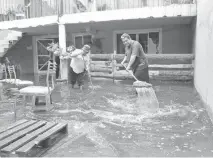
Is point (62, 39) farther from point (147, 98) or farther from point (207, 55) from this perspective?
point (207, 55)

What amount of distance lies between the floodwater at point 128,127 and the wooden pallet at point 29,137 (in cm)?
15

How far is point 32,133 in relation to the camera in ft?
12.4

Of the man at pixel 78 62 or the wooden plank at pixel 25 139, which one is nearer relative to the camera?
the wooden plank at pixel 25 139

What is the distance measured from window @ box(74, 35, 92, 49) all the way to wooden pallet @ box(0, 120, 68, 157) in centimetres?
1011

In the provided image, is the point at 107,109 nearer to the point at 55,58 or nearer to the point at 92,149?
the point at 92,149

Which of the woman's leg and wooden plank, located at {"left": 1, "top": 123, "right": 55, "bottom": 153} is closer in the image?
wooden plank, located at {"left": 1, "top": 123, "right": 55, "bottom": 153}

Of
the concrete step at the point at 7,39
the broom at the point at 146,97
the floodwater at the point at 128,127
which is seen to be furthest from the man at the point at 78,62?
the concrete step at the point at 7,39

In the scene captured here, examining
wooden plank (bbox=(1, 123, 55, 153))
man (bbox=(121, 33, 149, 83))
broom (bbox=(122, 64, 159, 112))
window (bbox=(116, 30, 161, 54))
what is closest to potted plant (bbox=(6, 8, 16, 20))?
window (bbox=(116, 30, 161, 54))

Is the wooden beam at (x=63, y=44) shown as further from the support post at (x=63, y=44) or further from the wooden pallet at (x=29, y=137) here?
the wooden pallet at (x=29, y=137)

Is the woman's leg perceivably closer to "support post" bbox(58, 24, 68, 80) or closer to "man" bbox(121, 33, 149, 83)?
"man" bbox(121, 33, 149, 83)

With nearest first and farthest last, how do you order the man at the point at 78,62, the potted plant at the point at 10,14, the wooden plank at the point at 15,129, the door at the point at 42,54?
the wooden plank at the point at 15,129 < the man at the point at 78,62 < the potted plant at the point at 10,14 < the door at the point at 42,54

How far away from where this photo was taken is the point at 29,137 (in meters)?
3.59

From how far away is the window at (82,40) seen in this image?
14086mm

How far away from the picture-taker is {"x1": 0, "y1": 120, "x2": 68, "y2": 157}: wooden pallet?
3.26m
